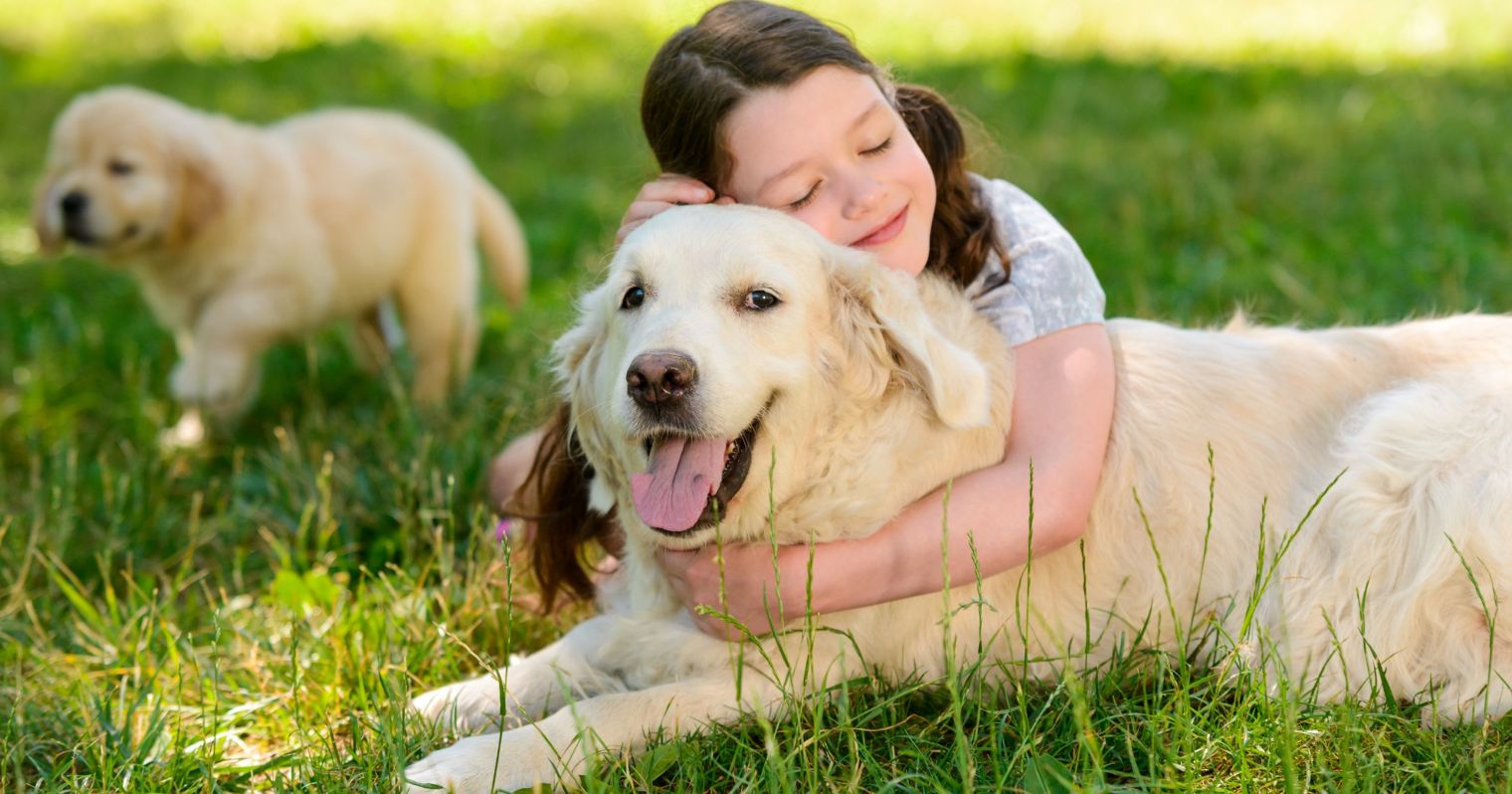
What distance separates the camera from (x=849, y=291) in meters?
2.42

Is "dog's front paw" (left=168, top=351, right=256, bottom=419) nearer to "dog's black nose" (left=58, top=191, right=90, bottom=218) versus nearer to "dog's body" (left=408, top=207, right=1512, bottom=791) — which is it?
"dog's black nose" (left=58, top=191, right=90, bottom=218)

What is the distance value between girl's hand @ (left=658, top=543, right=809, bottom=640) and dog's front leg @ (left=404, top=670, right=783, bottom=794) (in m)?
0.12

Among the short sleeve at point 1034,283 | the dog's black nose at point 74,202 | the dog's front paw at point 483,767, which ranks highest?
the short sleeve at point 1034,283

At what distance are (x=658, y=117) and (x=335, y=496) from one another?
140 cm

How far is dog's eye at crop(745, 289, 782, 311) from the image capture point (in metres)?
2.34

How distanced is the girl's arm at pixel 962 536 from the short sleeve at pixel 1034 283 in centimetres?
15

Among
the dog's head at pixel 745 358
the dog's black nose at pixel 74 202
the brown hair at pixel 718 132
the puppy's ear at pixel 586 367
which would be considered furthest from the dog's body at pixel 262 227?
the dog's head at pixel 745 358

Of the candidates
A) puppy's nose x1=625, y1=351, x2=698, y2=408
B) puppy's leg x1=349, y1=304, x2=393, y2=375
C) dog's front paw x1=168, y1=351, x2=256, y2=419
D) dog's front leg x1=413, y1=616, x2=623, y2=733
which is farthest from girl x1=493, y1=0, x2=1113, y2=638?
puppy's leg x1=349, y1=304, x2=393, y2=375

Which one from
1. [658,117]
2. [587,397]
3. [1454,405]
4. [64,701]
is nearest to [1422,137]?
[1454,405]

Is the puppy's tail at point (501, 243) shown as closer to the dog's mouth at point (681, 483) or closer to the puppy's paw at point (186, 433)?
the puppy's paw at point (186, 433)

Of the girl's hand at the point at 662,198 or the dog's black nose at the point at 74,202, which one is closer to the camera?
the girl's hand at the point at 662,198

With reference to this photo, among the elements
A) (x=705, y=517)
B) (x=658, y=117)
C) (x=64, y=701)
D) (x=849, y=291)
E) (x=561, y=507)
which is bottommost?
(x=64, y=701)

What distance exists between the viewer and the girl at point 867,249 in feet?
8.04

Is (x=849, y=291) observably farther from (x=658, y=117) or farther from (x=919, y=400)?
(x=658, y=117)
